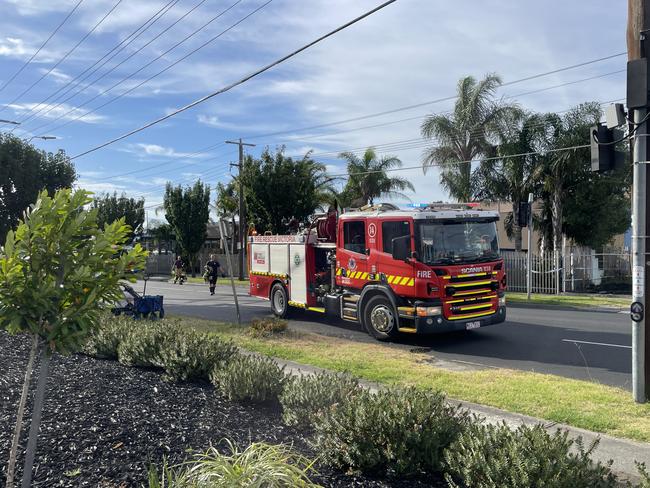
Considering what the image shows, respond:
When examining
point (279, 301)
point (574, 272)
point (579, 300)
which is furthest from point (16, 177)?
point (574, 272)


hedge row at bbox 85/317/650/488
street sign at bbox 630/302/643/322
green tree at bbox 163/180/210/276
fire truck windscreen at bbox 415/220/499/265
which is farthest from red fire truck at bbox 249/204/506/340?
green tree at bbox 163/180/210/276

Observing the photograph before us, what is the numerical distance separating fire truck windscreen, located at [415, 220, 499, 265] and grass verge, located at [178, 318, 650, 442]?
6.26 ft

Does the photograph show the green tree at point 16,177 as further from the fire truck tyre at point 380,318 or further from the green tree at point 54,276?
the green tree at point 54,276

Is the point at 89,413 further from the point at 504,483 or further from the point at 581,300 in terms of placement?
the point at 581,300

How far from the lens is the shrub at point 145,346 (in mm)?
7203

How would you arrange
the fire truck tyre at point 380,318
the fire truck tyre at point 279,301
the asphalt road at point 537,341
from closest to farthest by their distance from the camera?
the asphalt road at point 537,341
the fire truck tyre at point 380,318
the fire truck tyre at point 279,301

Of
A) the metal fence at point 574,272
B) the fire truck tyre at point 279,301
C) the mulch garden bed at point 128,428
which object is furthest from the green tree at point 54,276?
the metal fence at point 574,272

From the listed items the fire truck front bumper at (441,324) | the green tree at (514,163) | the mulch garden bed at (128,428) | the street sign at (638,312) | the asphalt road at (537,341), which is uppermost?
the green tree at (514,163)

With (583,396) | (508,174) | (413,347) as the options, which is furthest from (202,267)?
(583,396)

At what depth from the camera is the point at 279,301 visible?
15789mm

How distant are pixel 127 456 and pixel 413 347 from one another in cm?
743

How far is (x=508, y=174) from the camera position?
2636 centimetres

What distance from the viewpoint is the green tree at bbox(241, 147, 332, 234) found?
2817cm

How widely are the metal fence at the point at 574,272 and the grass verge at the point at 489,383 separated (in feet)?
49.6
